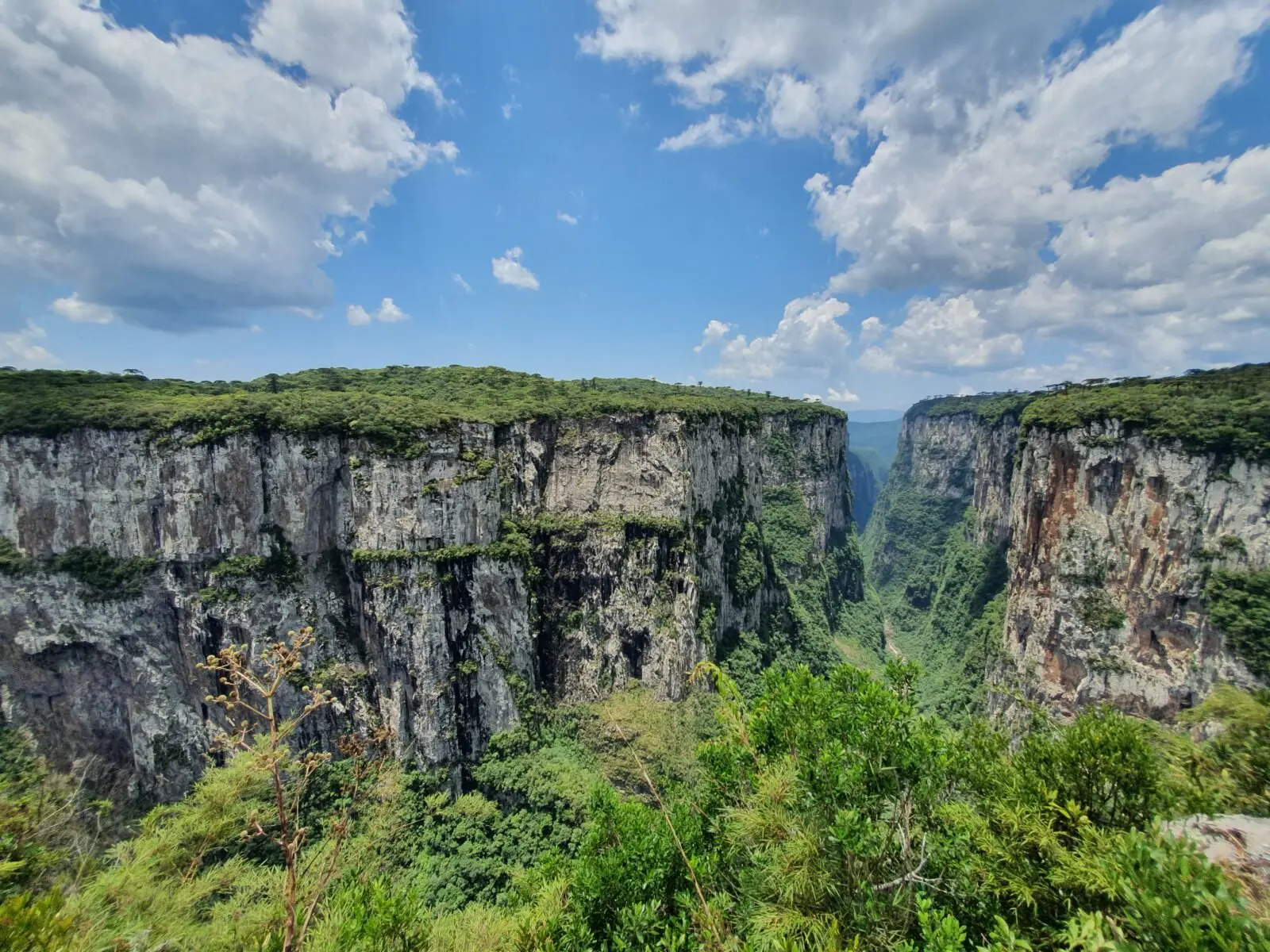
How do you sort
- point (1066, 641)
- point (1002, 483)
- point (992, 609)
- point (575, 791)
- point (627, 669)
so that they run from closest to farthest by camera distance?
point (575, 791) < point (1066, 641) < point (627, 669) < point (992, 609) < point (1002, 483)

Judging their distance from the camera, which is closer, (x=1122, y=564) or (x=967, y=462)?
(x=1122, y=564)

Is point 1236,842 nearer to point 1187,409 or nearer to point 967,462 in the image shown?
point 1187,409

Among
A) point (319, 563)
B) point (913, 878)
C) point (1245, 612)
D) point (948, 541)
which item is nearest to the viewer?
point (913, 878)

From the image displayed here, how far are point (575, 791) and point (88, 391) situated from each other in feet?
151

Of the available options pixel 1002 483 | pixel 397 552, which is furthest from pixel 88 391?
pixel 1002 483

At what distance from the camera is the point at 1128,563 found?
3653cm

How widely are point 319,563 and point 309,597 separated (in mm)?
2433

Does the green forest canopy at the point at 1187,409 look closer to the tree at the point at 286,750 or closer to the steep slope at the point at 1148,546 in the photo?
the steep slope at the point at 1148,546

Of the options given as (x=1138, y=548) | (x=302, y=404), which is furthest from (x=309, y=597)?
(x=1138, y=548)

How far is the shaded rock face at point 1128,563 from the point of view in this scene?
32.6 meters

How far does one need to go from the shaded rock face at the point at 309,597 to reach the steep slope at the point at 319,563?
14cm

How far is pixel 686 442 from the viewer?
48.6 m

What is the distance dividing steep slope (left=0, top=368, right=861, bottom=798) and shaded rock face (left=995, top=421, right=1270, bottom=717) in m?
25.9

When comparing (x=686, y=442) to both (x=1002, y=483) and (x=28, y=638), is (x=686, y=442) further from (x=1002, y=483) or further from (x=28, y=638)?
(x=1002, y=483)
